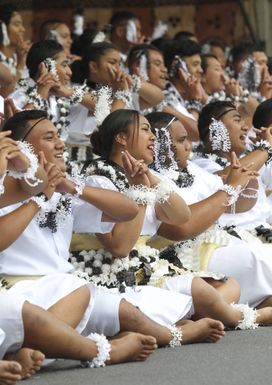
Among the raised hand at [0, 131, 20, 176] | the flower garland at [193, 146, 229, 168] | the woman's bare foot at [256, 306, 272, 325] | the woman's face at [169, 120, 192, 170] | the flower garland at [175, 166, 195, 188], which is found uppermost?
the raised hand at [0, 131, 20, 176]

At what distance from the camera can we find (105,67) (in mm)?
6715

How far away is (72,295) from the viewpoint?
449cm

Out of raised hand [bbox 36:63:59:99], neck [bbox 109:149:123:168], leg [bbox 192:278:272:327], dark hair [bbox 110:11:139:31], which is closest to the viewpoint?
leg [bbox 192:278:272:327]

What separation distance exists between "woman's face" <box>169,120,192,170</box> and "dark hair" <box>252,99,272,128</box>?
980mm

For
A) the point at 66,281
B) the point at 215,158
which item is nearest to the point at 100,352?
the point at 66,281

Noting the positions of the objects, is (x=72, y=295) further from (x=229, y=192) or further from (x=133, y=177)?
(x=229, y=192)

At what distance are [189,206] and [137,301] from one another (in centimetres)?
66

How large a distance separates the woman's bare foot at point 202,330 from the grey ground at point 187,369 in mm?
47

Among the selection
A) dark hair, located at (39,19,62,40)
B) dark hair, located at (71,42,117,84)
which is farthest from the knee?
dark hair, located at (39,19,62,40)

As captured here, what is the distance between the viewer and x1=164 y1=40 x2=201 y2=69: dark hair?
305 inches

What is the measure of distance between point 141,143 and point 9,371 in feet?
5.13

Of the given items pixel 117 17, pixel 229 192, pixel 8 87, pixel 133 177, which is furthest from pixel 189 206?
pixel 117 17

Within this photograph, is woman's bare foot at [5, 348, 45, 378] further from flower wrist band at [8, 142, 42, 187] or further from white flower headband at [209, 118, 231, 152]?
white flower headband at [209, 118, 231, 152]

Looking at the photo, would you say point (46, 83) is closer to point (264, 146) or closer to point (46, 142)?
point (264, 146)
